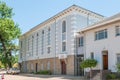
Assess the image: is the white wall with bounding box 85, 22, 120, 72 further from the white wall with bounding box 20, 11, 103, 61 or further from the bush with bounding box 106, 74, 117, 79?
the white wall with bounding box 20, 11, 103, 61

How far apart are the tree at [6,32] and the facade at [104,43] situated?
25.1 metres

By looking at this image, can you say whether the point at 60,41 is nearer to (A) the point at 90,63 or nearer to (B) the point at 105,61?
(A) the point at 90,63

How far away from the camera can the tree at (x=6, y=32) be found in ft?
193

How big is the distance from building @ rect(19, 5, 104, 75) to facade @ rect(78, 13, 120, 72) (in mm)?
4065

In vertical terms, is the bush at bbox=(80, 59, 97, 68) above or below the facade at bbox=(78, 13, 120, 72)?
below

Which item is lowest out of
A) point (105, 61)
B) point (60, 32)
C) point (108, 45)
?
point (105, 61)

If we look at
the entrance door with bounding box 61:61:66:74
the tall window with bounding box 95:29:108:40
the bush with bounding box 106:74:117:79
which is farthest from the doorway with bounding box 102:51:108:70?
the entrance door with bounding box 61:61:66:74

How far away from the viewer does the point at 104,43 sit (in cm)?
3316

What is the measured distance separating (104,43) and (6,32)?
98.6 feet

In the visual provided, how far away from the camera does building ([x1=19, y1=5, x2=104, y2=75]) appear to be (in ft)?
137

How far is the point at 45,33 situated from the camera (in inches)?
2098

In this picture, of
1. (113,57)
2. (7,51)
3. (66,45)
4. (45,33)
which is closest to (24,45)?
(7,51)

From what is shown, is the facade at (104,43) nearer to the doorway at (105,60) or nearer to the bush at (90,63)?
the doorway at (105,60)

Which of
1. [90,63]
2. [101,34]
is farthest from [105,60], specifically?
[101,34]
